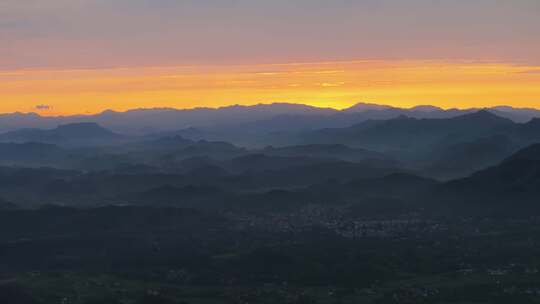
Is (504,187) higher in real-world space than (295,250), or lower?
higher

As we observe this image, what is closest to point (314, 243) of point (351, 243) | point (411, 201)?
point (351, 243)

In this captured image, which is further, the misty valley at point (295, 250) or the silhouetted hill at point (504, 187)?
the silhouetted hill at point (504, 187)

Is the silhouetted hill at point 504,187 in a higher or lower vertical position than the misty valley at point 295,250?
higher

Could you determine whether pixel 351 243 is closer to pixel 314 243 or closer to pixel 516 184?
pixel 314 243

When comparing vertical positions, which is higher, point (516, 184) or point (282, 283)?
point (516, 184)

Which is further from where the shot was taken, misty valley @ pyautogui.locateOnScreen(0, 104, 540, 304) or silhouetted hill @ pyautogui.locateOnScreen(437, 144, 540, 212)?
silhouetted hill @ pyautogui.locateOnScreen(437, 144, 540, 212)

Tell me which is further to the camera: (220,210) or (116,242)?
(220,210)

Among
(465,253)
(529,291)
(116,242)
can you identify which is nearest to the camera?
(529,291)

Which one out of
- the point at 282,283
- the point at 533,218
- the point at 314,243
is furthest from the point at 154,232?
the point at 533,218

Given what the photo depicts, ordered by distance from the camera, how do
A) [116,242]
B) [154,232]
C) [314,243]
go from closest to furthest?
1. [314,243]
2. [116,242]
3. [154,232]

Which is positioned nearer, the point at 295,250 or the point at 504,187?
the point at 295,250

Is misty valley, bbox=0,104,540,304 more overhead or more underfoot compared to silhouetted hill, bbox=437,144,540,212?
more underfoot
